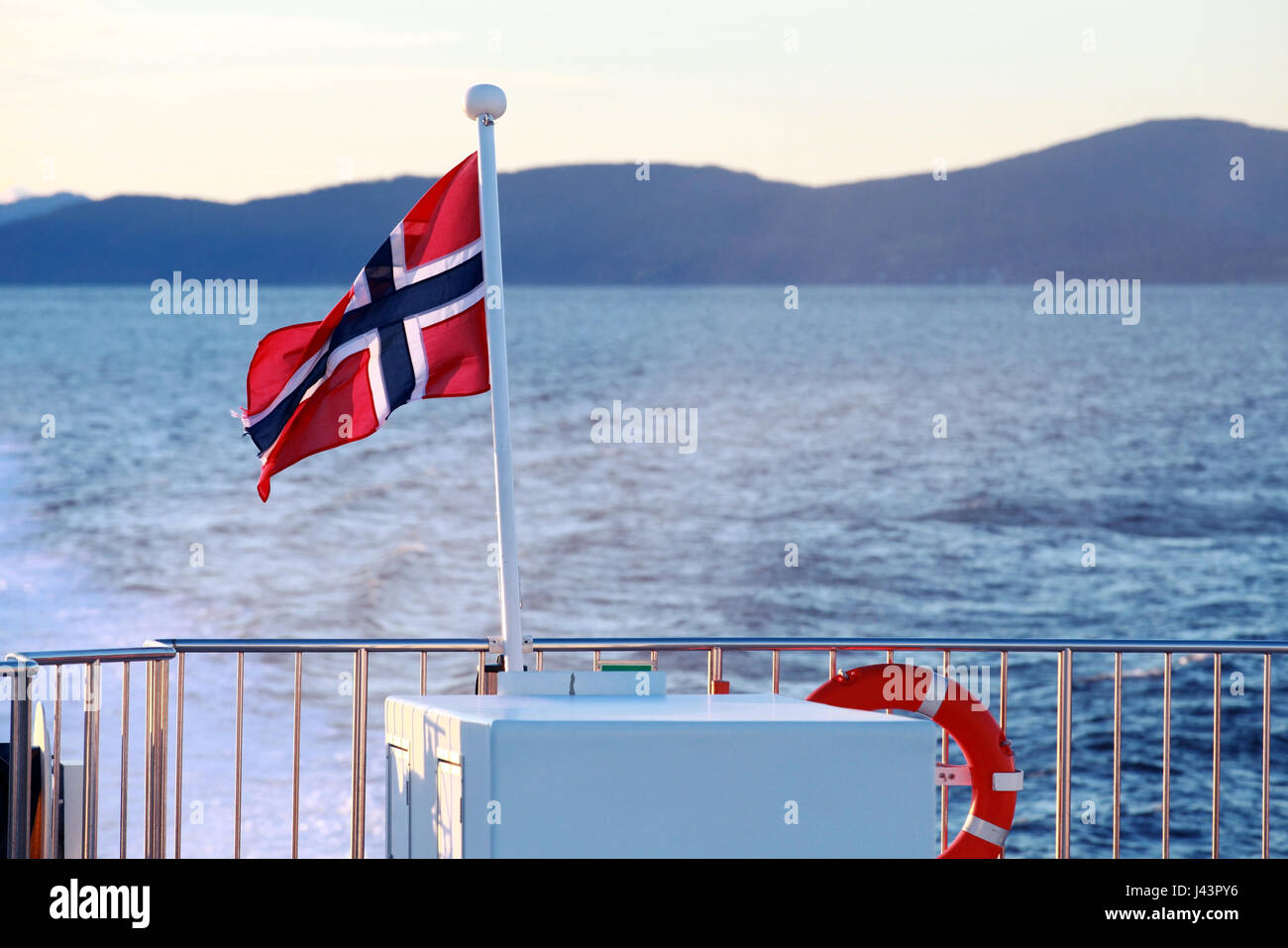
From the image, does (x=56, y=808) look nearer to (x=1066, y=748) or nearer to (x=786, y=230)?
(x=1066, y=748)

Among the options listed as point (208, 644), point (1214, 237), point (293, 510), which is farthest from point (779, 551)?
point (1214, 237)

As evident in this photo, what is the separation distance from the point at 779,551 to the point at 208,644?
36762 mm

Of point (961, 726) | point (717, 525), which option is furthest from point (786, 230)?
point (961, 726)

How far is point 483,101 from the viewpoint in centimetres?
489

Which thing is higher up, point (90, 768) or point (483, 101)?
point (483, 101)

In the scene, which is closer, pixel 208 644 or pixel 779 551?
pixel 208 644

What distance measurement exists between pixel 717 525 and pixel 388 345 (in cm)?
4084

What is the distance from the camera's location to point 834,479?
5103 centimetres

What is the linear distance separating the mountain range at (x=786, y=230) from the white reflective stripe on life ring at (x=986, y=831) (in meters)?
63.5

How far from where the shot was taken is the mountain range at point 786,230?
71562mm

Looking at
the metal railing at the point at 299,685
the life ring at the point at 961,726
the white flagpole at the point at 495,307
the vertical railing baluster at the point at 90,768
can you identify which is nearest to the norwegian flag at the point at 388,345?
the white flagpole at the point at 495,307

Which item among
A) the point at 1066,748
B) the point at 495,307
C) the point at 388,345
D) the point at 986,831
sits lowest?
the point at 986,831
